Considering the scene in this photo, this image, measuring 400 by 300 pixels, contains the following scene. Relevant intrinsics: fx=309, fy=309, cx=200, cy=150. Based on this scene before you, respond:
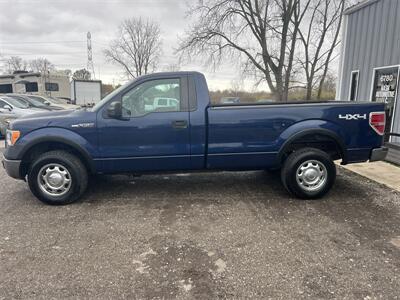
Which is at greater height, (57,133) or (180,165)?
(57,133)

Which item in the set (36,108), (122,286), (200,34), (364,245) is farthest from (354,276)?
(200,34)

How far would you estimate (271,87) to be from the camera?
25125 millimetres

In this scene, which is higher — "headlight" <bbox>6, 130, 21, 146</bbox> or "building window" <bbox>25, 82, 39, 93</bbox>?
"building window" <bbox>25, 82, 39, 93</bbox>

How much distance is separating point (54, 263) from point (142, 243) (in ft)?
2.93

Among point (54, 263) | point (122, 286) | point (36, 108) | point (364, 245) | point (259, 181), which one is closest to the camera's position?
point (122, 286)

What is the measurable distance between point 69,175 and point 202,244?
A: 7.50 feet

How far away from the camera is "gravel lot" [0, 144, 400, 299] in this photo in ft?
8.82

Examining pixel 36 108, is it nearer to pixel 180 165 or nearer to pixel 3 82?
pixel 180 165

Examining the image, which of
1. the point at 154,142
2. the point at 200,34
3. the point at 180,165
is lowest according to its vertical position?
the point at 180,165

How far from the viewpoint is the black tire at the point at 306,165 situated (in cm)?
456

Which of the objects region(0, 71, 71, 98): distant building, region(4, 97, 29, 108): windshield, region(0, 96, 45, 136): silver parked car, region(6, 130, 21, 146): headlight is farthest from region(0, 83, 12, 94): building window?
region(6, 130, 21, 146): headlight

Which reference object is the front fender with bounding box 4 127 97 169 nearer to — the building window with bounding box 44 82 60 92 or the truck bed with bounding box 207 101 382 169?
the truck bed with bounding box 207 101 382 169

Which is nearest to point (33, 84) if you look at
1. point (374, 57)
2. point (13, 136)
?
point (13, 136)

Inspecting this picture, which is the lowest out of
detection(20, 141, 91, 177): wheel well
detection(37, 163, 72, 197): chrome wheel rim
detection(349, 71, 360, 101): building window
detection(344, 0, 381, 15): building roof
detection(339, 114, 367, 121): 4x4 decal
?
detection(37, 163, 72, 197): chrome wheel rim
